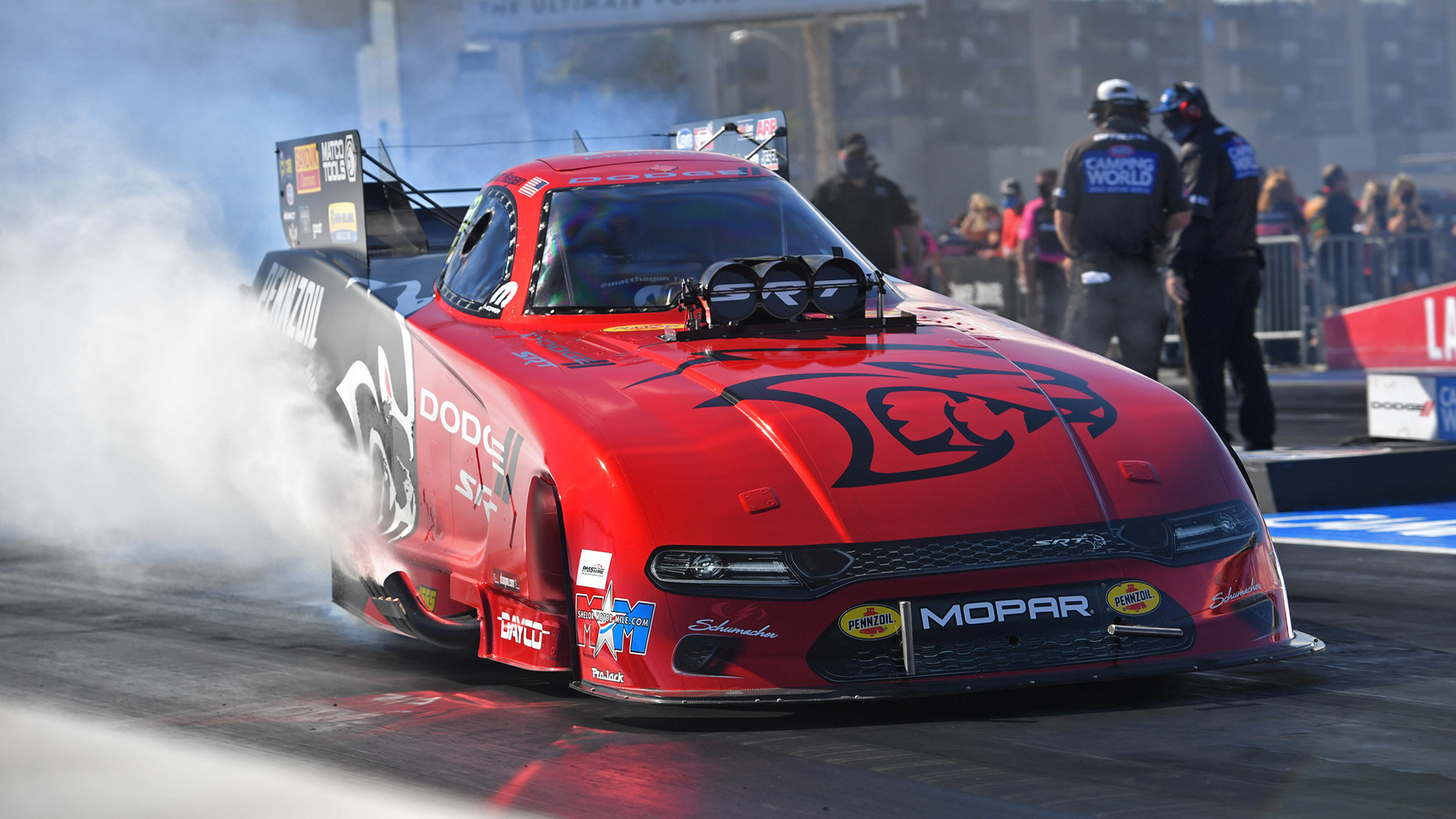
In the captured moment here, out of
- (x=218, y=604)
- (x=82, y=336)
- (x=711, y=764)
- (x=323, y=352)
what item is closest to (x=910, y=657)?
(x=711, y=764)

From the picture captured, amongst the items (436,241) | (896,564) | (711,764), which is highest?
(436,241)

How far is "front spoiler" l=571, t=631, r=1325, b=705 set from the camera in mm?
3811

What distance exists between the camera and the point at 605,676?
4004 millimetres

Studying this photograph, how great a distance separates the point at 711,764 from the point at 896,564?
0.61 meters

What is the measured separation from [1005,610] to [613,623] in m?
0.88

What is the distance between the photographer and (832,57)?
63.2m

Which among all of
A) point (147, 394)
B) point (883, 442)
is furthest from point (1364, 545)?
point (147, 394)

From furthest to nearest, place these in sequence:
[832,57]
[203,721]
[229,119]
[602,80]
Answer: [832,57], [602,80], [229,119], [203,721]

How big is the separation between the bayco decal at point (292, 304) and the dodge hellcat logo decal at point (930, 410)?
2.09 metres

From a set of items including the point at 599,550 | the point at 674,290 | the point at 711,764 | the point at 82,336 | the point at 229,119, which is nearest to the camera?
the point at 711,764

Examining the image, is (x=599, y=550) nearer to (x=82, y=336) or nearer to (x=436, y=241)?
(x=436, y=241)

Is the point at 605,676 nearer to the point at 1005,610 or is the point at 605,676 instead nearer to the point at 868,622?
the point at 868,622

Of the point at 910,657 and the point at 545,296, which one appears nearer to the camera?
the point at 910,657

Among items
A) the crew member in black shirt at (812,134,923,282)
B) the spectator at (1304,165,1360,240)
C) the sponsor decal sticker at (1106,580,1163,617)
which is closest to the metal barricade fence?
the spectator at (1304,165,1360,240)
